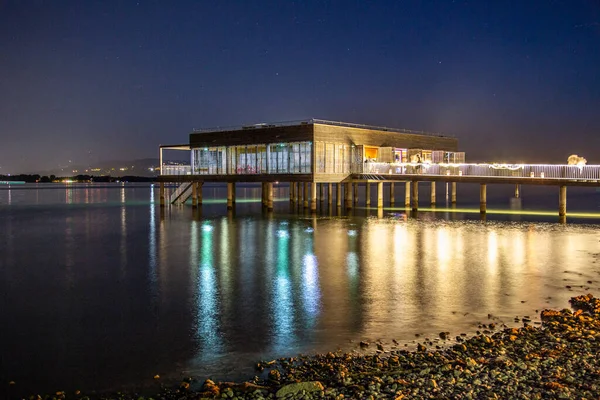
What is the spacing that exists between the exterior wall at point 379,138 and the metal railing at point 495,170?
2672mm

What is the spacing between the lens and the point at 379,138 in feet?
161

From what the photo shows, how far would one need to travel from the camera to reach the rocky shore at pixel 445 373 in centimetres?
835

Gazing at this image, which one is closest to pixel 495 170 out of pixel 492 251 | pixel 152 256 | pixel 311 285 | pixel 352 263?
pixel 492 251

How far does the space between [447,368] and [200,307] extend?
24.1 ft

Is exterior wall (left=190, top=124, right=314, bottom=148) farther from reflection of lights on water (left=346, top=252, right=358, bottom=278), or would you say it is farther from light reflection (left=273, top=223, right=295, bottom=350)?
light reflection (left=273, top=223, right=295, bottom=350)

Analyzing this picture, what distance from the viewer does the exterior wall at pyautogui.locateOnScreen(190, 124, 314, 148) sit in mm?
43250

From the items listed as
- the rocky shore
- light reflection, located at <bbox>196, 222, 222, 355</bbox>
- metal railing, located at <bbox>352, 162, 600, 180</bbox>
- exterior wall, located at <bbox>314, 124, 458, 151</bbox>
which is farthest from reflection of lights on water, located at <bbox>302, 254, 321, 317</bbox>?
metal railing, located at <bbox>352, 162, 600, 180</bbox>

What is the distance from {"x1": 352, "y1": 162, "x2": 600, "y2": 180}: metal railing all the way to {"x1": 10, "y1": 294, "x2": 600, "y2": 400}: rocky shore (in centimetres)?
2838

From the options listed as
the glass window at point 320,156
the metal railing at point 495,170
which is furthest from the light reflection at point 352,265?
the metal railing at point 495,170

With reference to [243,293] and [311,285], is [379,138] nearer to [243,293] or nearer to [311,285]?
[311,285]

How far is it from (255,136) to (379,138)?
11.4 meters

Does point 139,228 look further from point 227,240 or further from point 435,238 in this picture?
point 435,238

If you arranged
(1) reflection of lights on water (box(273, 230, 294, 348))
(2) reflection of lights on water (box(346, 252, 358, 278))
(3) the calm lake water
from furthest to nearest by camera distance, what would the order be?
(2) reflection of lights on water (box(346, 252, 358, 278)) → (1) reflection of lights on water (box(273, 230, 294, 348)) → (3) the calm lake water

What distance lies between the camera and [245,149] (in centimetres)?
4897
